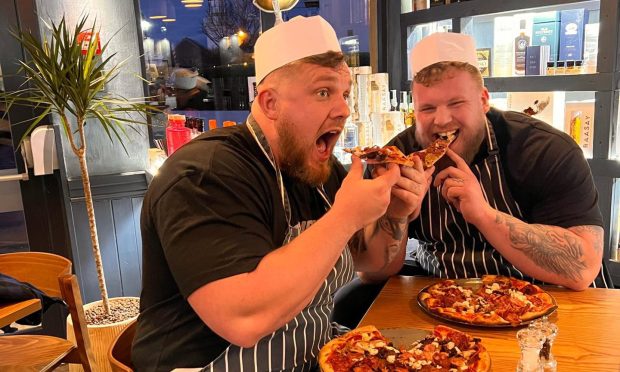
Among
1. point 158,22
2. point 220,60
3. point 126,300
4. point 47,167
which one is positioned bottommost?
point 126,300

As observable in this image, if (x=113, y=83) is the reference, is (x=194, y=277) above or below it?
below

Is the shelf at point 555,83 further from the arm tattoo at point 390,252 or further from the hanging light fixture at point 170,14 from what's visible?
the hanging light fixture at point 170,14

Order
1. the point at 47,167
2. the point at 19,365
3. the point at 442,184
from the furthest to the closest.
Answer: the point at 47,167 → the point at 19,365 → the point at 442,184

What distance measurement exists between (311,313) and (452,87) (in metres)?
1.03

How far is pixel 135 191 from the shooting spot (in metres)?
3.80

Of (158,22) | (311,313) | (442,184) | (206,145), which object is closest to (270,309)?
(311,313)

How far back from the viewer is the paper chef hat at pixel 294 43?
1.63m

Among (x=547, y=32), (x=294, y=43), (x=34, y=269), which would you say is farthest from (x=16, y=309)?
(x=547, y=32)

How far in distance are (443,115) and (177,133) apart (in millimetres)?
1949

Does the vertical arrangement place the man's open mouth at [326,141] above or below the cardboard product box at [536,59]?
below

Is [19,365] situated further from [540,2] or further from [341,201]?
[540,2]

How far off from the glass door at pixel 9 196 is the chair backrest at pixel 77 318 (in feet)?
5.80

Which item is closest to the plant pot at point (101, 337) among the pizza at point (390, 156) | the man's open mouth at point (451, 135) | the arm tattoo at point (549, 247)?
the pizza at point (390, 156)

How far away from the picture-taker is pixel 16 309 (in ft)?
8.47
